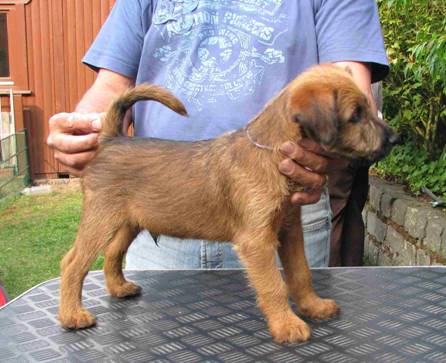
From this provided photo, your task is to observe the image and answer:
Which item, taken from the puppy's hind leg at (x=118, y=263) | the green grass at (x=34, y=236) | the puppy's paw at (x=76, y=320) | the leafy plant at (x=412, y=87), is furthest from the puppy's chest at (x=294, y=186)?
the leafy plant at (x=412, y=87)

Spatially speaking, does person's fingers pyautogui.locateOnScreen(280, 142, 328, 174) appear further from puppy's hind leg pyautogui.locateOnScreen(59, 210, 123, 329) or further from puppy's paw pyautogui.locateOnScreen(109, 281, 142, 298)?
puppy's paw pyautogui.locateOnScreen(109, 281, 142, 298)

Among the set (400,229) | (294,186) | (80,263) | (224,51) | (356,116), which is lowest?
(400,229)

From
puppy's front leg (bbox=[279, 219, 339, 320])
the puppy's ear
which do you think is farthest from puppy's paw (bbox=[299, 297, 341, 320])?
the puppy's ear

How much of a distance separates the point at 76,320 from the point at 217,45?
1381 millimetres

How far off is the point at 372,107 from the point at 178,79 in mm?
1031

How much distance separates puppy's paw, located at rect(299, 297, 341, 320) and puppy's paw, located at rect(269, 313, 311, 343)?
0.23 meters

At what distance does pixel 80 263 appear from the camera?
2.46 m

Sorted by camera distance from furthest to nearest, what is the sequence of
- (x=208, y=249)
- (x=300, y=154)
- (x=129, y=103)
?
(x=208, y=249) → (x=129, y=103) → (x=300, y=154)

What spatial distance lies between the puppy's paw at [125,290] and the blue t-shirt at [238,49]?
0.72 metres

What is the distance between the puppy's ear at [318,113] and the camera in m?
2.14

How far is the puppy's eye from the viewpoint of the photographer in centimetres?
222

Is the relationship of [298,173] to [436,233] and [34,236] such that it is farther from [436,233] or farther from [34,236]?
[34,236]

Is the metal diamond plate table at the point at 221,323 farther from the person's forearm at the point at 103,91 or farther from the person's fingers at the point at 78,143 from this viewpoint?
the person's forearm at the point at 103,91

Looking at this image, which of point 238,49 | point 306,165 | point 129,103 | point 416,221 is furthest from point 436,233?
point 129,103
